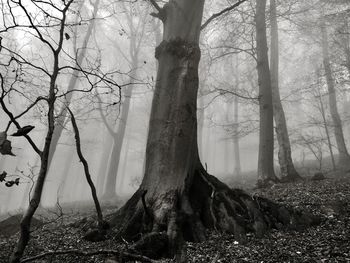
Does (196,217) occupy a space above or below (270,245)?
above

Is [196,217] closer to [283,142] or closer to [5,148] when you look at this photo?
[5,148]

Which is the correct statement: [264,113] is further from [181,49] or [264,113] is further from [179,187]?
[179,187]

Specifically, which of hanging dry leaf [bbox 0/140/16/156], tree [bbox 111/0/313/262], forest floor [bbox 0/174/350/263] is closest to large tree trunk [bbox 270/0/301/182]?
forest floor [bbox 0/174/350/263]

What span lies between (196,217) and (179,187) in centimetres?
45

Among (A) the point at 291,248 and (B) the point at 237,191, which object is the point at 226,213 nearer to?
(B) the point at 237,191

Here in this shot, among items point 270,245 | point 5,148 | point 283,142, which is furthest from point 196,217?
point 283,142

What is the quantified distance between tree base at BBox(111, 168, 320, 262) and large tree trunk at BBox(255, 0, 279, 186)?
3.86 metres

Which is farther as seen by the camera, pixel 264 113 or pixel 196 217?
pixel 264 113

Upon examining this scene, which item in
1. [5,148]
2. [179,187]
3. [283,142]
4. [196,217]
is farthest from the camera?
[283,142]

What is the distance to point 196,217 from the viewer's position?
365cm

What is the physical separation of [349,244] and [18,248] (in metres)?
3.15

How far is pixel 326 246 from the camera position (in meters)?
2.96

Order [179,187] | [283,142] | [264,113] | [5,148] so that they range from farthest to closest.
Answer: [283,142] < [264,113] < [179,187] < [5,148]

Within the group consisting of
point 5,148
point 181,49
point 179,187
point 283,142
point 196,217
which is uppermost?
point 181,49
